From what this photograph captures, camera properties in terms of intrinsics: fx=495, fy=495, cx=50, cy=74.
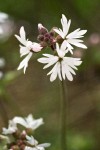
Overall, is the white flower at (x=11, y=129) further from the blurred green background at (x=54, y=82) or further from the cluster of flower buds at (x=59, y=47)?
the blurred green background at (x=54, y=82)

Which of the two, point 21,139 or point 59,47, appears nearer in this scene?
point 59,47

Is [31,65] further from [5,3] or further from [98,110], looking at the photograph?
[98,110]

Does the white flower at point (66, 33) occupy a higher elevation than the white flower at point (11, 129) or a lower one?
higher

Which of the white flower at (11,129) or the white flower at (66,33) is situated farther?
the white flower at (11,129)

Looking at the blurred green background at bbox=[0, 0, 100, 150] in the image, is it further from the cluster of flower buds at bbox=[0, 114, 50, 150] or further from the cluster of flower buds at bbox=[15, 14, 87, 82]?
the cluster of flower buds at bbox=[15, 14, 87, 82]

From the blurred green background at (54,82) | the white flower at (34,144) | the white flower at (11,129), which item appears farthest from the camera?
the blurred green background at (54,82)

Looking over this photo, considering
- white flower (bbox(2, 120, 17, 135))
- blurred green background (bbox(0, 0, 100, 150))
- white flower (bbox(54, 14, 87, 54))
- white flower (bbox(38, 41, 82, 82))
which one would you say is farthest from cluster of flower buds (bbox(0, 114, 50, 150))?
blurred green background (bbox(0, 0, 100, 150))

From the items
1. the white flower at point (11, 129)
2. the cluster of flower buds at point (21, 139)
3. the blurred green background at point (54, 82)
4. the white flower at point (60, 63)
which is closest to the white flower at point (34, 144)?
the cluster of flower buds at point (21, 139)

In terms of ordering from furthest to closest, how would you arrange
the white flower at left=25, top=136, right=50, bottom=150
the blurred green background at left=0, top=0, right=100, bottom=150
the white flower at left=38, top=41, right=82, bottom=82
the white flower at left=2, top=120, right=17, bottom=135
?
the blurred green background at left=0, top=0, right=100, bottom=150
the white flower at left=2, top=120, right=17, bottom=135
the white flower at left=25, top=136, right=50, bottom=150
the white flower at left=38, top=41, right=82, bottom=82

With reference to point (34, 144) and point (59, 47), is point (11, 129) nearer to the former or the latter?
point (34, 144)

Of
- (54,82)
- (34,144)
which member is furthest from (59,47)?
(54,82)
